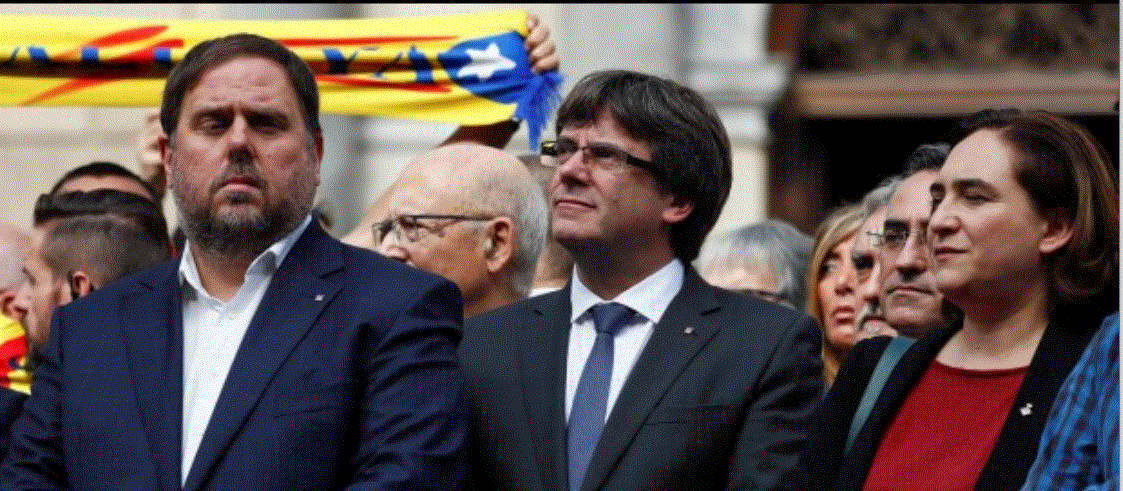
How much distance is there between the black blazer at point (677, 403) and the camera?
16.9 feet

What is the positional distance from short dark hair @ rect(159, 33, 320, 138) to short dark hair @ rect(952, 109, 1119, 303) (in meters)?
1.43

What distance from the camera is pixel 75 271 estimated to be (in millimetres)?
6770

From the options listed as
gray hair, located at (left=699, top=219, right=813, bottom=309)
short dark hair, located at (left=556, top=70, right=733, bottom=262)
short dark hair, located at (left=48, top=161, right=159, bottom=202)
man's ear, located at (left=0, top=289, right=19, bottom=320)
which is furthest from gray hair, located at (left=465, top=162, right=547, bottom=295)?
man's ear, located at (left=0, top=289, right=19, bottom=320)

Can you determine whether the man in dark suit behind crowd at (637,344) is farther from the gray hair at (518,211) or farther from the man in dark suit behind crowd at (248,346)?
the gray hair at (518,211)

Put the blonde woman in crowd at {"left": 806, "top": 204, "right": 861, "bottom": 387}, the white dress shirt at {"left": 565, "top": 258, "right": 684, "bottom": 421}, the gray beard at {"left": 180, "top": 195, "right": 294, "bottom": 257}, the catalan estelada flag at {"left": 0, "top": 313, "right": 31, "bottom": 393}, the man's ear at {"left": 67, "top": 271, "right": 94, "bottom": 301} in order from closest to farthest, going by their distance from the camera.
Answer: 1. the gray beard at {"left": 180, "top": 195, "right": 294, "bottom": 257}
2. the white dress shirt at {"left": 565, "top": 258, "right": 684, "bottom": 421}
3. the catalan estelada flag at {"left": 0, "top": 313, "right": 31, "bottom": 393}
4. the man's ear at {"left": 67, "top": 271, "right": 94, "bottom": 301}
5. the blonde woman in crowd at {"left": 806, "top": 204, "right": 861, "bottom": 387}

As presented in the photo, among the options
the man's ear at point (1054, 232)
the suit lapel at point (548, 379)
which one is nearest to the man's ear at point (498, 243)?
the suit lapel at point (548, 379)

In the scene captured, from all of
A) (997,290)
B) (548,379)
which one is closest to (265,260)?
(548,379)

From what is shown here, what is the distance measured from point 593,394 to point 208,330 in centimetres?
80

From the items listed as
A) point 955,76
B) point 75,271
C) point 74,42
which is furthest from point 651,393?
point 955,76

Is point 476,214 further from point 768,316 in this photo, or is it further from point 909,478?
point 909,478

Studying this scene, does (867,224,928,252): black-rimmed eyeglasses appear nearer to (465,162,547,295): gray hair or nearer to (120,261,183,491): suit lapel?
(465,162,547,295): gray hair

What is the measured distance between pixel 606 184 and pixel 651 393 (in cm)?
47

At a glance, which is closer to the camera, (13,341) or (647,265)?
(647,265)

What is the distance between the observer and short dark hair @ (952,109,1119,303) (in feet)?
16.6
